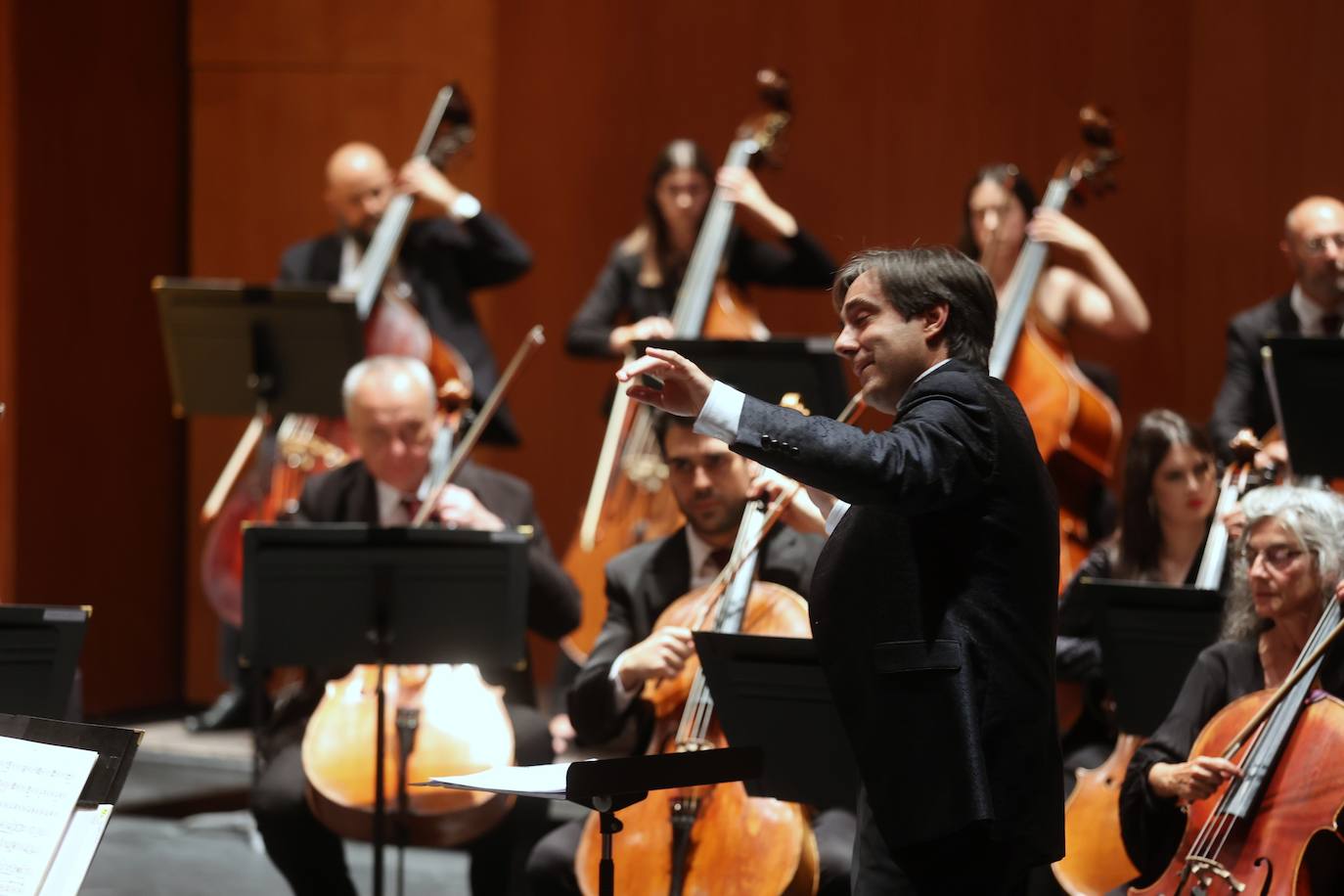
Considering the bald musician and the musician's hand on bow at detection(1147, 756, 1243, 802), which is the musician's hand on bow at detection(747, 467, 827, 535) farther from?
the bald musician

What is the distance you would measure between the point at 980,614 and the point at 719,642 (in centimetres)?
72

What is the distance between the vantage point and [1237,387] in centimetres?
420

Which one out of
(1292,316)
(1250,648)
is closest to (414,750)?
(1250,648)

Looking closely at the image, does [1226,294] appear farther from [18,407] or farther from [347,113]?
[18,407]

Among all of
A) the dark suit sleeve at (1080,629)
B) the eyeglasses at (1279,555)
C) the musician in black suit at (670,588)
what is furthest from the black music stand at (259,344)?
the eyeglasses at (1279,555)

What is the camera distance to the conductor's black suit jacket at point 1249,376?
4.15 meters

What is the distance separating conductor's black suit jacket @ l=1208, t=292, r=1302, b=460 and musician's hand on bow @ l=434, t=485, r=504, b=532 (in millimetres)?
1630

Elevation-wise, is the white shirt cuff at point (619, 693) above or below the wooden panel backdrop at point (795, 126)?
below

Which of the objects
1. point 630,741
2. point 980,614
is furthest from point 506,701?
point 980,614

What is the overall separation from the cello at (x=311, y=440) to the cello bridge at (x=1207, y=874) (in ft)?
7.83

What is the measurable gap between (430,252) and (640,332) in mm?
910

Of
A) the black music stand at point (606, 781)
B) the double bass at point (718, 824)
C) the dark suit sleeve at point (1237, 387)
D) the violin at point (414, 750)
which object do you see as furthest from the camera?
the dark suit sleeve at point (1237, 387)

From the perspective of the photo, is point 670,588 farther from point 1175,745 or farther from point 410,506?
point 1175,745

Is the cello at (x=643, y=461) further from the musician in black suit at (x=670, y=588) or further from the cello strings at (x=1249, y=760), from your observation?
the cello strings at (x=1249, y=760)
